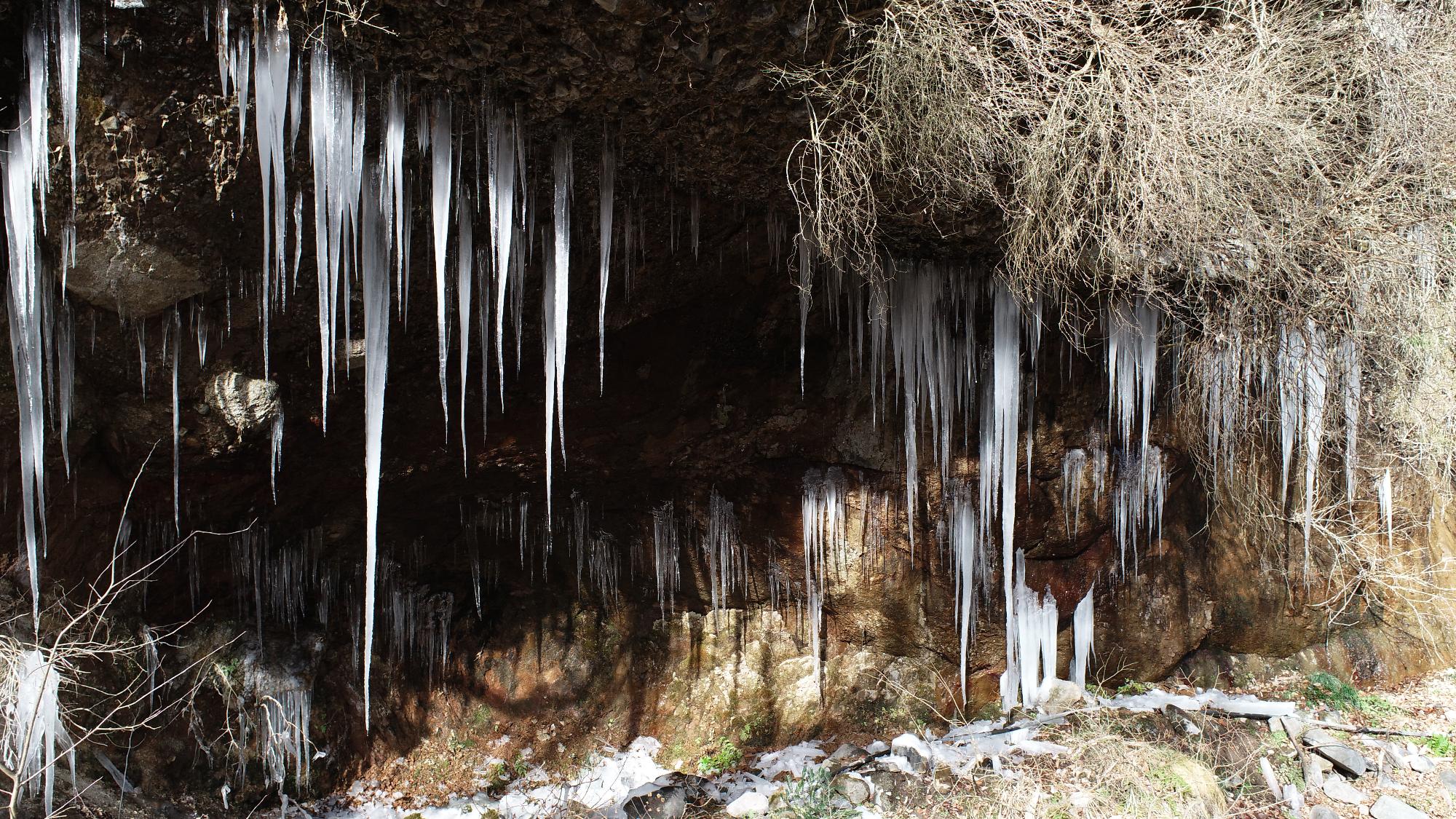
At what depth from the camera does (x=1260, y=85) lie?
11.5 ft

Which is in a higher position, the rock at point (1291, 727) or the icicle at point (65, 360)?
the icicle at point (65, 360)

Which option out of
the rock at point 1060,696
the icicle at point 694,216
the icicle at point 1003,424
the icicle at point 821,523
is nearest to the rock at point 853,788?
the icicle at point 821,523

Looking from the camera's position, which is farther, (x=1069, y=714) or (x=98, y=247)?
(x=1069, y=714)

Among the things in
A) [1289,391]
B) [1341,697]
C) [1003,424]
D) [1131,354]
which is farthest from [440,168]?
[1341,697]

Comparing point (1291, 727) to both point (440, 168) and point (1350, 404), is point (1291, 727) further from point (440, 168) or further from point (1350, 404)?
point (440, 168)

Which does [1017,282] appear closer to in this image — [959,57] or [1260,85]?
[1260,85]

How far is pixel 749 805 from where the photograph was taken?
530cm

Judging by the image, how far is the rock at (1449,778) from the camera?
5.38 meters

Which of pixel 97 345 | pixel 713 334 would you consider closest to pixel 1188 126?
pixel 713 334

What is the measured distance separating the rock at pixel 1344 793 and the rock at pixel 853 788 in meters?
3.21

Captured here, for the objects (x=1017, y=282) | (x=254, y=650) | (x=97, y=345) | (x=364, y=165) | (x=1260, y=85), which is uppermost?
(x=1260, y=85)

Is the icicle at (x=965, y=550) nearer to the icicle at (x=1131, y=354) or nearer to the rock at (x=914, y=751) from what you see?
the rock at (x=914, y=751)

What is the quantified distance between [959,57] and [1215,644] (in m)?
6.62

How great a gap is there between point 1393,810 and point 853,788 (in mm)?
3529
